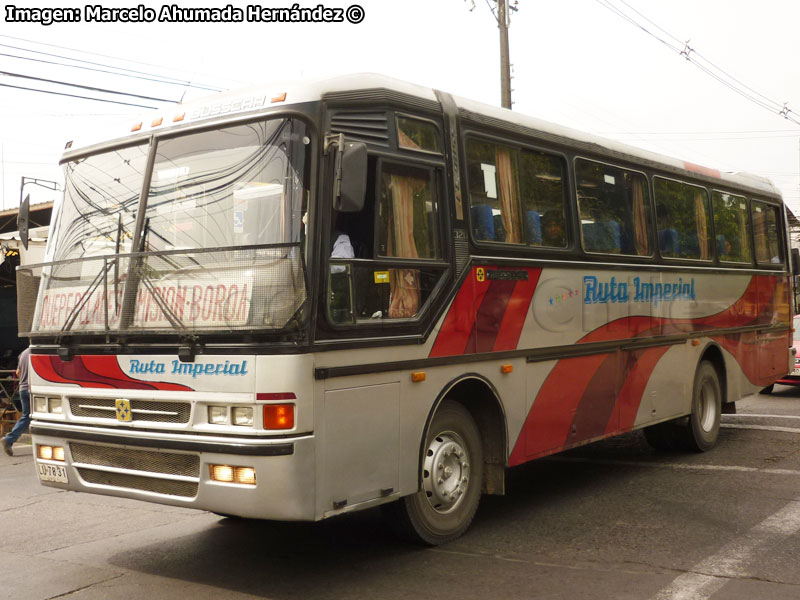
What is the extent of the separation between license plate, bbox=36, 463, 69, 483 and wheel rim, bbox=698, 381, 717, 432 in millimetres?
7403

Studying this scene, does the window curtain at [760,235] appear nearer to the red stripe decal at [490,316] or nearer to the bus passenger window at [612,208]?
the bus passenger window at [612,208]

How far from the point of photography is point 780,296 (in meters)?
12.7

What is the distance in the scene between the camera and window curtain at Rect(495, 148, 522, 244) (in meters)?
7.27

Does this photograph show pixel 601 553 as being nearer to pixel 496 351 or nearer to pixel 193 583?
pixel 496 351

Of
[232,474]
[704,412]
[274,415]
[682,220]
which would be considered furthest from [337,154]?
[704,412]

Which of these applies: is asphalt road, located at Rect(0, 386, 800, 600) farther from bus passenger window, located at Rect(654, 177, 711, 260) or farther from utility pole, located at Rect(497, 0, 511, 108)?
utility pole, located at Rect(497, 0, 511, 108)

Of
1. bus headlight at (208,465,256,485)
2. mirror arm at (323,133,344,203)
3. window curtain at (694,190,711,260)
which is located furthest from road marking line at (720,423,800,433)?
bus headlight at (208,465,256,485)

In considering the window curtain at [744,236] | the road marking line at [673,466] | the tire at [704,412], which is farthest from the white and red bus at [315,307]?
the window curtain at [744,236]

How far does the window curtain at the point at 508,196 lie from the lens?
727cm

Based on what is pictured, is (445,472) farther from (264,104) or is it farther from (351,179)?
(264,104)

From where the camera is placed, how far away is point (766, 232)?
12344 mm

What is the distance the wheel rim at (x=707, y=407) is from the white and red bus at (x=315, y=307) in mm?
3239

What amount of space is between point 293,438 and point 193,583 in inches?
54.8

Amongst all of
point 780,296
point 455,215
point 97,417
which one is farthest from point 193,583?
point 780,296
